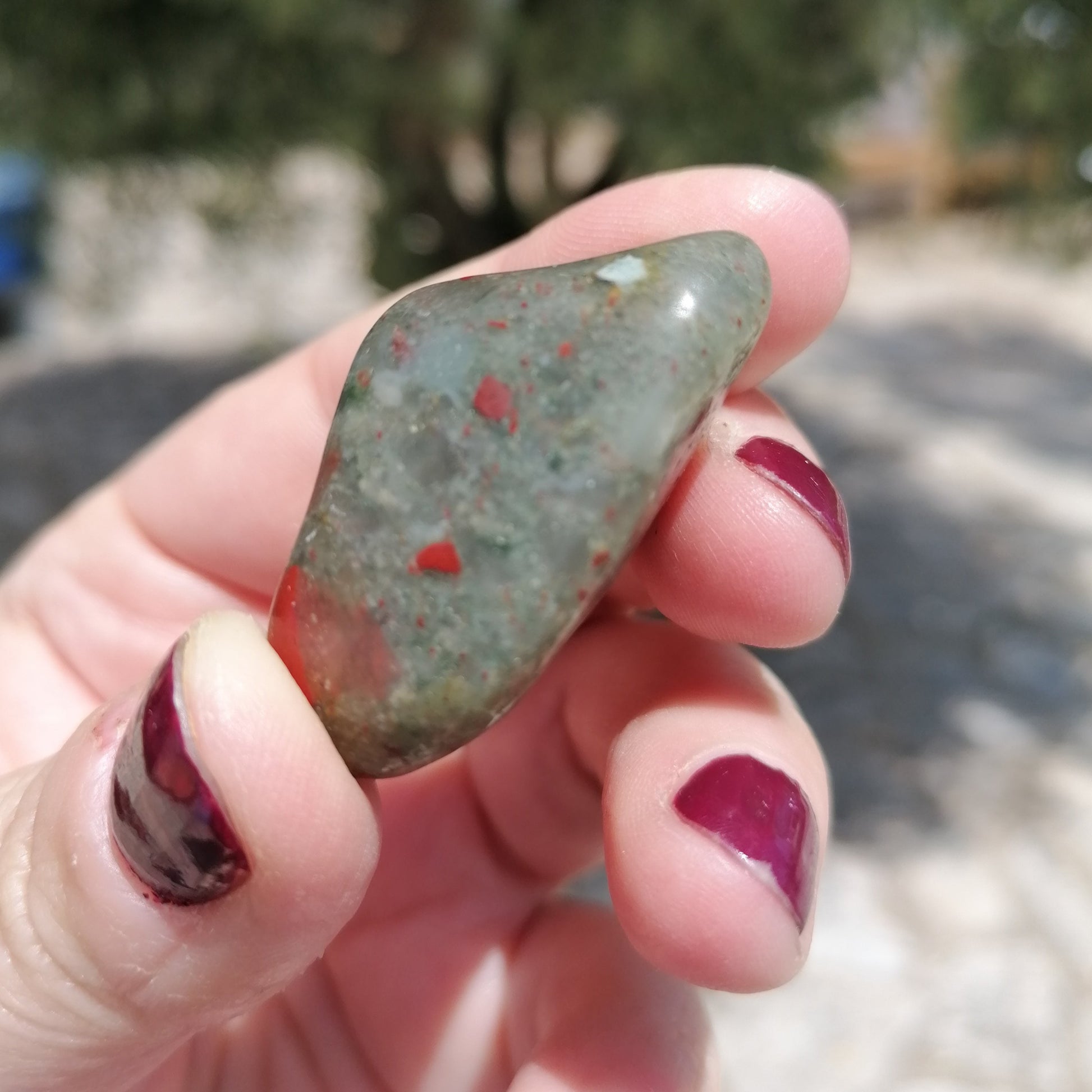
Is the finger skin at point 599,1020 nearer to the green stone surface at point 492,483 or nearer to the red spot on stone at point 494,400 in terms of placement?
the green stone surface at point 492,483

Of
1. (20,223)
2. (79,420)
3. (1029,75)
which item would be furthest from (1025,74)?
(20,223)

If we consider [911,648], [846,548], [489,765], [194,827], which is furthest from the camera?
[911,648]

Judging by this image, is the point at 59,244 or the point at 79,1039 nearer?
the point at 79,1039

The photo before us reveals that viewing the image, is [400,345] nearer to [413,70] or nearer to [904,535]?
[413,70]

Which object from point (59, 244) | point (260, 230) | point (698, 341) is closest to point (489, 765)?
point (698, 341)

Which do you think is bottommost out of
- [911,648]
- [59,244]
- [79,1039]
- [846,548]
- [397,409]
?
[911,648]

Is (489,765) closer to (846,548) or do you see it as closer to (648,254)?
(846,548)

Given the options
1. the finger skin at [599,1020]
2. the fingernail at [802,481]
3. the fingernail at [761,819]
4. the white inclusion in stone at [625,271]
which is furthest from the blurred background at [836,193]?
the white inclusion in stone at [625,271]
